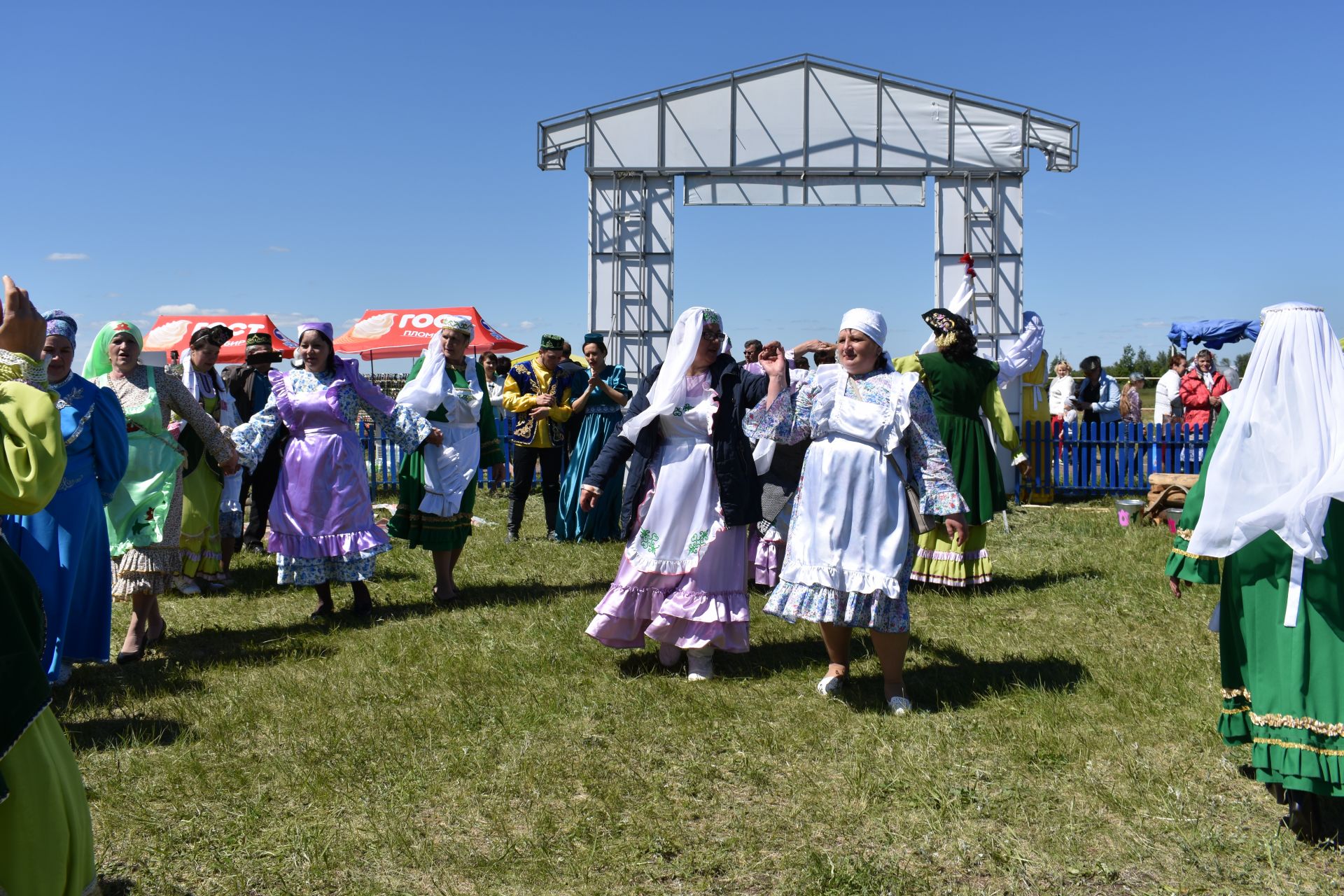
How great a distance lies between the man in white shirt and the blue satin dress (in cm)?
1376

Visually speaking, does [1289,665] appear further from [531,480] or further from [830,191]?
[830,191]

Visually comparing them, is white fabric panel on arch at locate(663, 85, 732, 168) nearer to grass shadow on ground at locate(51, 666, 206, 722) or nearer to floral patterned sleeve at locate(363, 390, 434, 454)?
floral patterned sleeve at locate(363, 390, 434, 454)

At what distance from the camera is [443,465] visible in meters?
7.87

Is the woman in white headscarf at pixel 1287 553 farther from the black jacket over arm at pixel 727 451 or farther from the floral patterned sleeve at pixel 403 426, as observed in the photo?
the floral patterned sleeve at pixel 403 426

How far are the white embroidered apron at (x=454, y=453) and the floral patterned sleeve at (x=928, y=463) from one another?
142 inches

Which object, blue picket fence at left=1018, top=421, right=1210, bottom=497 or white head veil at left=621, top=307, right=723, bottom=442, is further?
blue picket fence at left=1018, top=421, right=1210, bottom=497

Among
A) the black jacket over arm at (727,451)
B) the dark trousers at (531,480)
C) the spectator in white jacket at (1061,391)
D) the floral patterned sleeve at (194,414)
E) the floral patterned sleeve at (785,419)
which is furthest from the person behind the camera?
the spectator in white jacket at (1061,391)

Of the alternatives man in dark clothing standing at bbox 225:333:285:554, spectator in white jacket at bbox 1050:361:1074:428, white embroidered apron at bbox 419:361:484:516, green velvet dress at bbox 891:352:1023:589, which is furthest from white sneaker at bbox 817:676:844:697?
spectator in white jacket at bbox 1050:361:1074:428

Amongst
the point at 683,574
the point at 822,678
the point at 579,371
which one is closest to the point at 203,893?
the point at 683,574

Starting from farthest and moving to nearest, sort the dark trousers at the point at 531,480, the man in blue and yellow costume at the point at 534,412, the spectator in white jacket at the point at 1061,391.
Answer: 1. the spectator in white jacket at the point at 1061,391
2. the dark trousers at the point at 531,480
3. the man in blue and yellow costume at the point at 534,412

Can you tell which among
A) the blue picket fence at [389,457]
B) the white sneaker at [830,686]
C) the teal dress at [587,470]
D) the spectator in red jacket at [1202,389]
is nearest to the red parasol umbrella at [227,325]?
the blue picket fence at [389,457]

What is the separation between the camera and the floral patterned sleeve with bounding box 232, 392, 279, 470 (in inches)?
271

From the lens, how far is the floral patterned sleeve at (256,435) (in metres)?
6.88

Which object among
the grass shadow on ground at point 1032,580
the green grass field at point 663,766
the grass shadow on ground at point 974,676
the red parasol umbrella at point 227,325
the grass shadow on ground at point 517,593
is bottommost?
the green grass field at point 663,766
